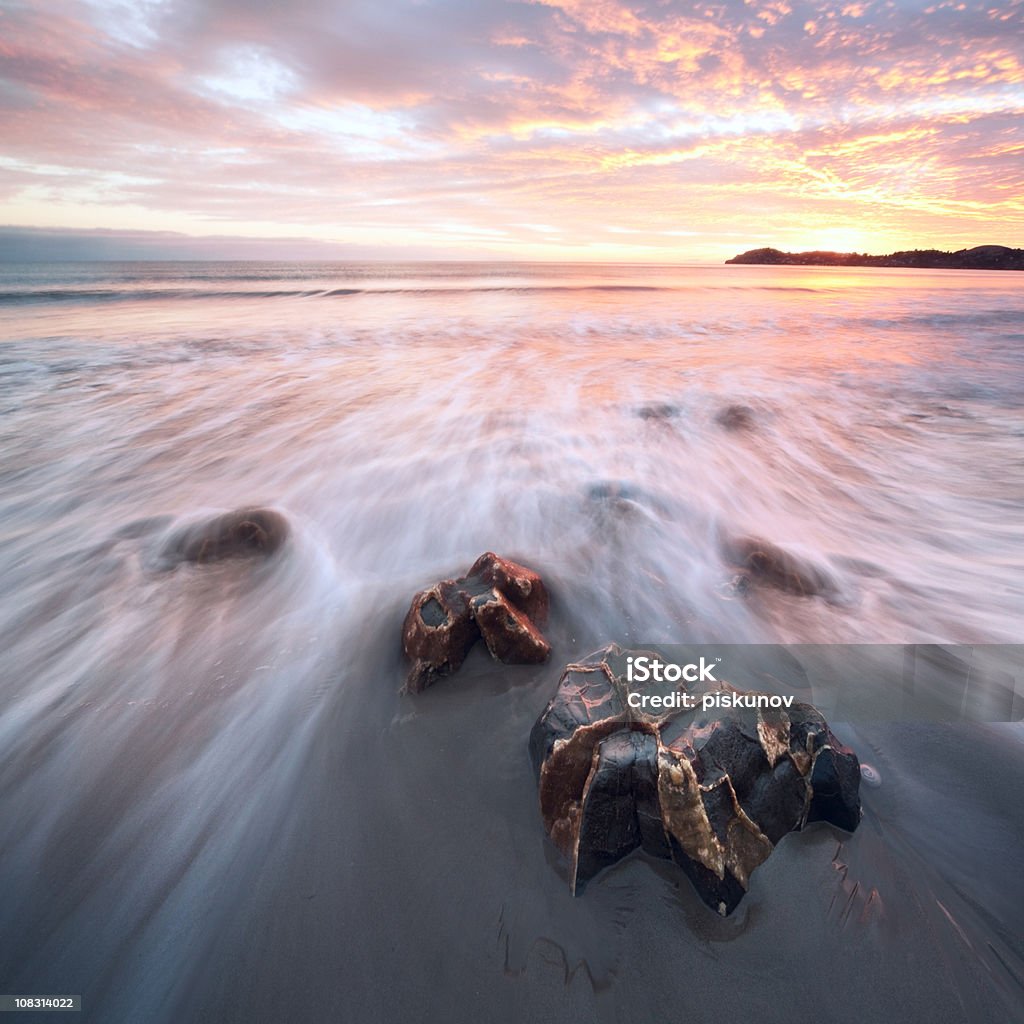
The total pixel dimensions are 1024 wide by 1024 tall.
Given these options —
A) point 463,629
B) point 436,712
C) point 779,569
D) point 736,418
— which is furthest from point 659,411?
point 436,712

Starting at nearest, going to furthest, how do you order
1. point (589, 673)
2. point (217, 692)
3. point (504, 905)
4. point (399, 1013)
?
1. point (399, 1013)
2. point (504, 905)
3. point (589, 673)
4. point (217, 692)

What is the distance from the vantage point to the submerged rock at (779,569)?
4.45m

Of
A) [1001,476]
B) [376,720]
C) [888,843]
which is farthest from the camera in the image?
[1001,476]

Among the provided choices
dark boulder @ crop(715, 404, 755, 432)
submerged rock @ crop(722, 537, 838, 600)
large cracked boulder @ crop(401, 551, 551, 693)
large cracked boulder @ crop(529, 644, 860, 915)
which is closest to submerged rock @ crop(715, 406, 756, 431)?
dark boulder @ crop(715, 404, 755, 432)

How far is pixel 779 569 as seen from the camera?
4672 mm

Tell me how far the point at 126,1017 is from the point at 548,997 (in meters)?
1.66

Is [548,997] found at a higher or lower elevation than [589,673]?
lower

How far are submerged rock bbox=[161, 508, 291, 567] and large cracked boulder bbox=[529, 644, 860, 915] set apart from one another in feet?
12.4

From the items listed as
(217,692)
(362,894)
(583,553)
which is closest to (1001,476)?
(583,553)

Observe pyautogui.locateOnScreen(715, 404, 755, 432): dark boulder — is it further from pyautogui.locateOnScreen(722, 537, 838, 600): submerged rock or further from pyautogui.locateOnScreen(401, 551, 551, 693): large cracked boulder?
pyautogui.locateOnScreen(401, 551, 551, 693): large cracked boulder

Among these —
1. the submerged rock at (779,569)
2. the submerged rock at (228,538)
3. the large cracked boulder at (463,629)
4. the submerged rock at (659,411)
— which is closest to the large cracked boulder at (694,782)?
the large cracked boulder at (463,629)

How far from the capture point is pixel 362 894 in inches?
94.3

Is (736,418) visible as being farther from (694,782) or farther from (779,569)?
(694,782)

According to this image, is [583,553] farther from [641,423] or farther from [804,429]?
[804,429]
